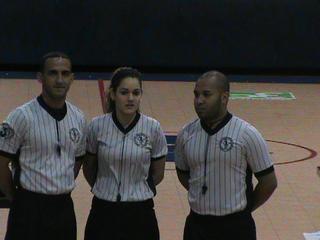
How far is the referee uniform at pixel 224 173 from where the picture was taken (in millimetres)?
5621

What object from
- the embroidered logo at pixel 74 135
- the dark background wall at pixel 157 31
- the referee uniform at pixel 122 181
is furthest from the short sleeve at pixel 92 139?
the dark background wall at pixel 157 31

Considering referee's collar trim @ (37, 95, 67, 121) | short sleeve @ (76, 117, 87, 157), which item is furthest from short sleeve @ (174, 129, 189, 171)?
referee's collar trim @ (37, 95, 67, 121)

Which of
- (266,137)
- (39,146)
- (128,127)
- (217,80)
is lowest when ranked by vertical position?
(266,137)

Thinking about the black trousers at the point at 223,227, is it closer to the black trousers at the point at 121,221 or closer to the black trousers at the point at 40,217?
the black trousers at the point at 121,221

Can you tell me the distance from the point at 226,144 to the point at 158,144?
531 millimetres

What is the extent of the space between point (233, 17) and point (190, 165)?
12348 millimetres

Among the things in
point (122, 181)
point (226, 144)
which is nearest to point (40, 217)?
point (122, 181)

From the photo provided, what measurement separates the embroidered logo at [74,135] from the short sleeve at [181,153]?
602 millimetres

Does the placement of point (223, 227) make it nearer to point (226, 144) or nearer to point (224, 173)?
point (224, 173)

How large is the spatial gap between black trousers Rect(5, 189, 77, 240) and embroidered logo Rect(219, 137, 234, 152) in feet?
3.21

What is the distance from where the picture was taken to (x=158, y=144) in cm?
596

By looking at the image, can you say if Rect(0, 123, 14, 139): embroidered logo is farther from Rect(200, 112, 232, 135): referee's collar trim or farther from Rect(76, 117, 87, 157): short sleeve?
Rect(200, 112, 232, 135): referee's collar trim

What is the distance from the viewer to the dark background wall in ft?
58.3

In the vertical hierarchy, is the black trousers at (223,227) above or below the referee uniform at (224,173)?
below
